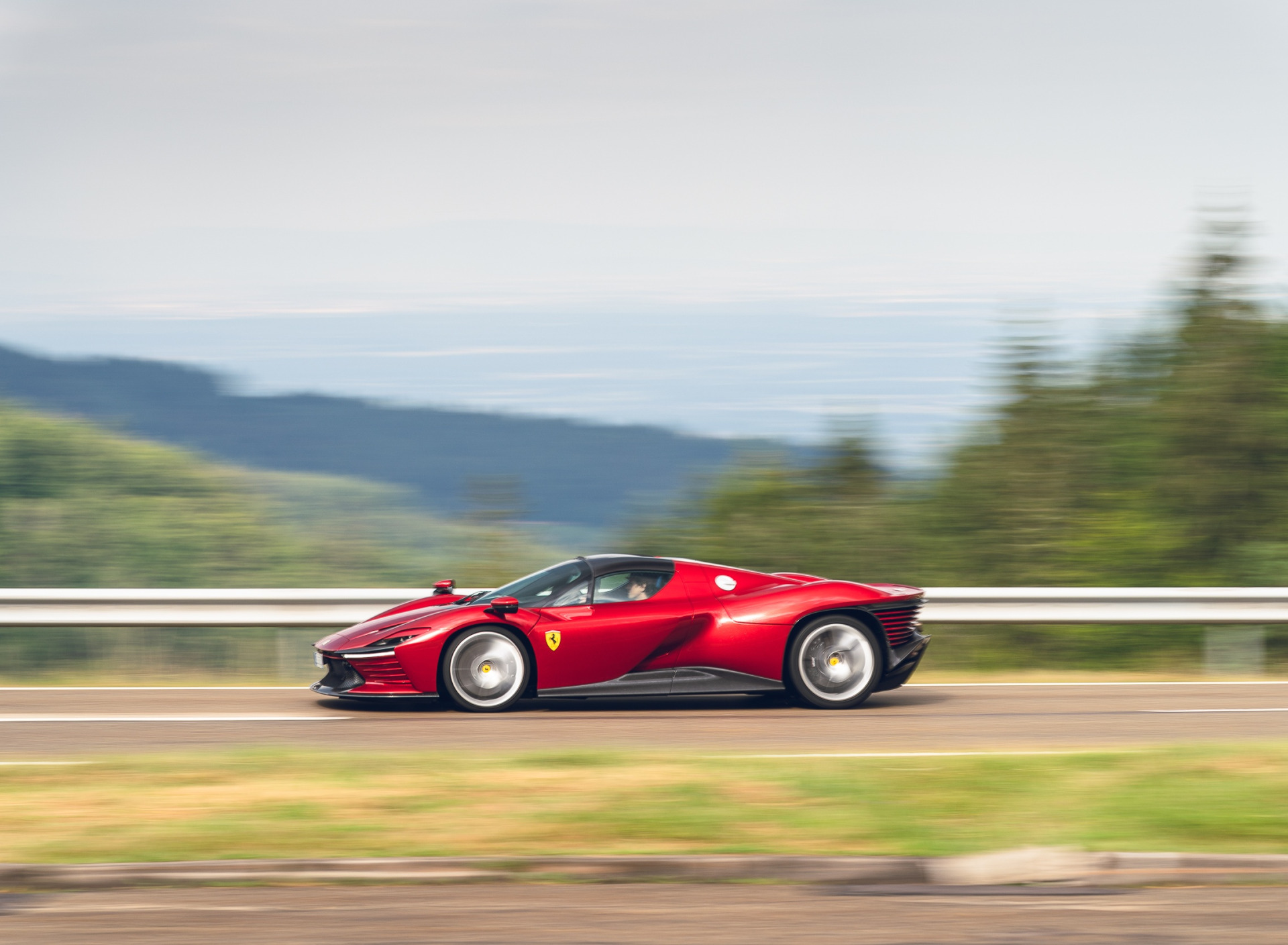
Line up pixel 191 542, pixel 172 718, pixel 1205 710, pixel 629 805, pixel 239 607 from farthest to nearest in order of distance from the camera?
pixel 191 542 → pixel 239 607 → pixel 1205 710 → pixel 172 718 → pixel 629 805

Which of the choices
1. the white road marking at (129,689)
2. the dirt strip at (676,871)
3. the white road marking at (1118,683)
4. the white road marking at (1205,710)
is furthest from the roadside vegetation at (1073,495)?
the dirt strip at (676,871)

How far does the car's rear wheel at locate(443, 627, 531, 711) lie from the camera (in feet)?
32.2

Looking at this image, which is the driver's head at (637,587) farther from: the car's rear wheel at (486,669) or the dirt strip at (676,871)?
the dirt strip at (676,871)

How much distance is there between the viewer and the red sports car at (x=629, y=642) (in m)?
9.81

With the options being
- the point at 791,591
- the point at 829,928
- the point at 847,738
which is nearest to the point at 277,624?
the point at 791,591

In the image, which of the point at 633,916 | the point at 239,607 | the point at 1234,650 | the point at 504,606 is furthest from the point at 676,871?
the point at 1234,650

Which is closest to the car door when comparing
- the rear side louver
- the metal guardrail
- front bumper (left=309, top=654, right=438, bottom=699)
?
front bumper (left=309, top=654, right=438, bottom=699)

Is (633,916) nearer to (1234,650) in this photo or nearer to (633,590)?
(633,590)

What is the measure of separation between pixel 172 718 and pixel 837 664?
4.69m

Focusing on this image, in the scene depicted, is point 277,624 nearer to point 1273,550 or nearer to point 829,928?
point 829,928

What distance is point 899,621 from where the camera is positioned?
1029 cm

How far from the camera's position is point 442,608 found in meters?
9.99

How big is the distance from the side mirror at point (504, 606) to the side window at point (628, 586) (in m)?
0.58

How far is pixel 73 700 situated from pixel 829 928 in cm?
819
